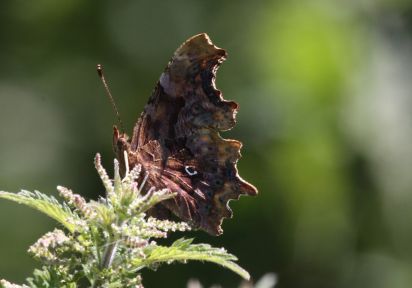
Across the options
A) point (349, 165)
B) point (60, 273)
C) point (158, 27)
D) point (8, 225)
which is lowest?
point (60, 273)

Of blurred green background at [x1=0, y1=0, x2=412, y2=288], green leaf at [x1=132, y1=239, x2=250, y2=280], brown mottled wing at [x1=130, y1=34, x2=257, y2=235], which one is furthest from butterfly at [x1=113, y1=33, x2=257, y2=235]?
blurred green background at [x1=0, y1=0, x2=412, y2=288]

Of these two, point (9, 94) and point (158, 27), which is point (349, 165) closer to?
point (158, 27)

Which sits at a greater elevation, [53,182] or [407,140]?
[407,140]

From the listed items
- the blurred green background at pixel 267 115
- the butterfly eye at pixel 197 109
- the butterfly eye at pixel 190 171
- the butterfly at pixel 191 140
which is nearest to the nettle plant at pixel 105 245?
the butterfly at pixel 191 140

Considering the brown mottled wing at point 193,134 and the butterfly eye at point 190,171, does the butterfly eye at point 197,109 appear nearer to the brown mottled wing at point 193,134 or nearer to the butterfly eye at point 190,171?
the brown mottled wing at point 193,134

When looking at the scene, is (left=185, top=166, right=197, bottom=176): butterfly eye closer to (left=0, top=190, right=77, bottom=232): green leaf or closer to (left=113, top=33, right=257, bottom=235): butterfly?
(left=113, top=33, right=257, bottom=235): butterfly

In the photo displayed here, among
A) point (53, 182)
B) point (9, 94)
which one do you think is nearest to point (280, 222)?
point (53, 182)

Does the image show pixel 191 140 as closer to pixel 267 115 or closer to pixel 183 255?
pixel 183 255
